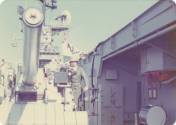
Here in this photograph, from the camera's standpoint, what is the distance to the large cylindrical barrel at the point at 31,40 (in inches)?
206

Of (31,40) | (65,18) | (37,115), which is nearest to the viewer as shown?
(31,40)

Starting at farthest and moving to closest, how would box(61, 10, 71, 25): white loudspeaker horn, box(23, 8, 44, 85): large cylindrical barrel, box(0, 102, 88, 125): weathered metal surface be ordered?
box(61, 10, 71, 25): white loudspeaker horn < box(0, 102, 88, 125): weathered metal surface < box(23, 8, 44, 85): large cylindrical barrel

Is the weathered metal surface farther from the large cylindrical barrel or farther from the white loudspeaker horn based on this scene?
the white loudspeaker horn

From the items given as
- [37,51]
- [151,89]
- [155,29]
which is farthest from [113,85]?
[37,51]

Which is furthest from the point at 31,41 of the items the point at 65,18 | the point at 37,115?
the point at 65,18

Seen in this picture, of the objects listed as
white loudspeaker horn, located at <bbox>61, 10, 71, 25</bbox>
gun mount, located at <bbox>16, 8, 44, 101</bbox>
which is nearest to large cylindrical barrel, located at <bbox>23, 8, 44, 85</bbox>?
gun mount, located at <bbox>16, 8, 44, 101</bbox>

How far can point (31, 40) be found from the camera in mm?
5645

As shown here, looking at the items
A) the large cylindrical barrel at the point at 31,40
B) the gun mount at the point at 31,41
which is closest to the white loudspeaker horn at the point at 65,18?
the gun mount at the point at 31,41

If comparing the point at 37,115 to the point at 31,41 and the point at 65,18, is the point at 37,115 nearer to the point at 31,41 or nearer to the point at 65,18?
the point at 31,41

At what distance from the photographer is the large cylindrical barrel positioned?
522cm

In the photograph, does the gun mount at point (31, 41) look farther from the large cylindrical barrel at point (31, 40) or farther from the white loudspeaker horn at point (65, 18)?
the white loudspeaker horn at point (65, 18)

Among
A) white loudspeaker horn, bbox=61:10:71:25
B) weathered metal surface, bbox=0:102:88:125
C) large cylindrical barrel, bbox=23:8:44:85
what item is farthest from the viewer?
white loudspeaker horn, bbox=61:10:71:25

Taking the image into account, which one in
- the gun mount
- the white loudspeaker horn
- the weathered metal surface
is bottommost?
the weathered metal surface

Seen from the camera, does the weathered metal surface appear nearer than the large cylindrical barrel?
No
